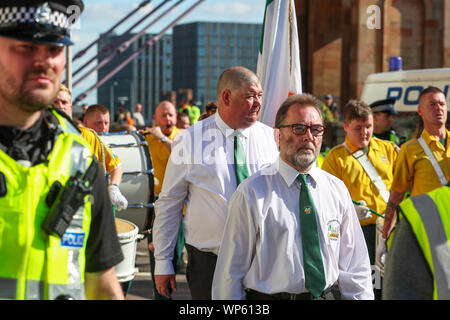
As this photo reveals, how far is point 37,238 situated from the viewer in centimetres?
248

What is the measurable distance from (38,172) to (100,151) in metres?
5.02

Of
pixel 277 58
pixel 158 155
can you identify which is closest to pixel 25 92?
pixel 277 58

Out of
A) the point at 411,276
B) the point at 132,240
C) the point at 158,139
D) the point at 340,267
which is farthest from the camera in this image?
the point at 158,139

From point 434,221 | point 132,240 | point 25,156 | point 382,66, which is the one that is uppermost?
point 382,66

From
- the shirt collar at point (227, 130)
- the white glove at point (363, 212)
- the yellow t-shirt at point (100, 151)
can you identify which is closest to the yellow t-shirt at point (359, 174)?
the white glove at point (363, 212)

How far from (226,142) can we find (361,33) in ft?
81.0

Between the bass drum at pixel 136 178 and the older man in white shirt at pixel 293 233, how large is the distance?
5586mm

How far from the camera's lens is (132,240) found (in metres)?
6.42

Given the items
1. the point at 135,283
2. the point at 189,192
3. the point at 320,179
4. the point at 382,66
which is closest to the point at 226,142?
the point at 189,192

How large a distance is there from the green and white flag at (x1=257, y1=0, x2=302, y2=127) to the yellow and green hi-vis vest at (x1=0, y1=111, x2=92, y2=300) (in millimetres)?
3723

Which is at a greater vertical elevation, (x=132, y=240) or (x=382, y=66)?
(x=382, y=66)

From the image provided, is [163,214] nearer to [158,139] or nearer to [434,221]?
[434,221]

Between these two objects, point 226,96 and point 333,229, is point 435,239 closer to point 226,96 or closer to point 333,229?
point 333,229

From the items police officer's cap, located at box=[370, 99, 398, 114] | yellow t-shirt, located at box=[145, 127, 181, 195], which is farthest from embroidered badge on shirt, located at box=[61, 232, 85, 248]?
yellow t-shirt, located at box=[145, 127, 181, 195]
